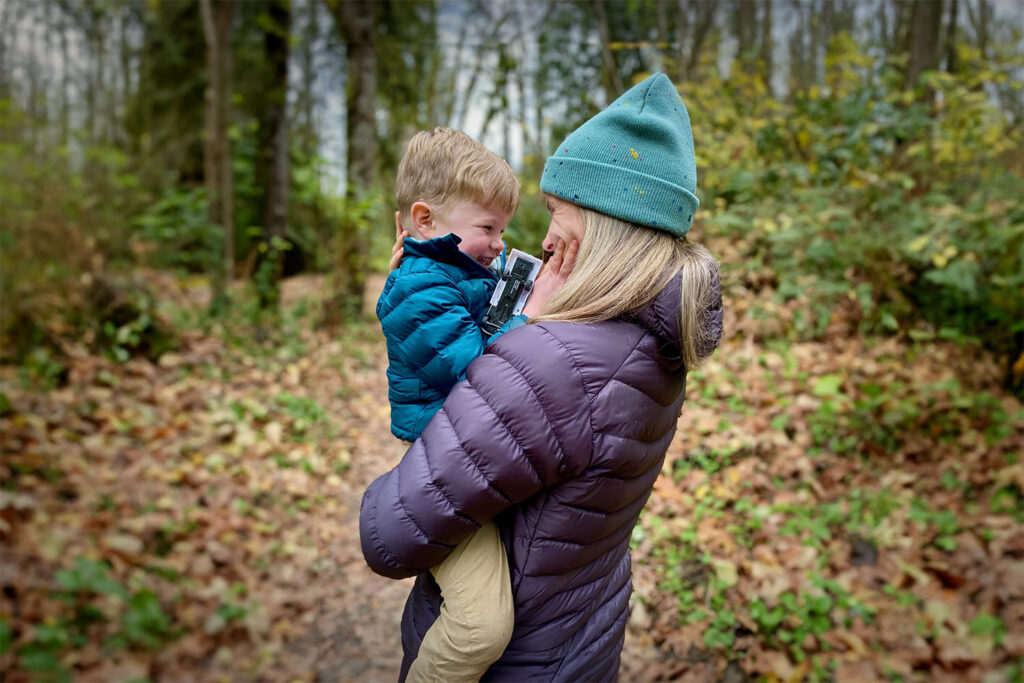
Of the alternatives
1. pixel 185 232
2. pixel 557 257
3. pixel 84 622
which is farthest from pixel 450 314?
pixel 185 232

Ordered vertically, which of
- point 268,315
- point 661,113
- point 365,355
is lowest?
point 365,355

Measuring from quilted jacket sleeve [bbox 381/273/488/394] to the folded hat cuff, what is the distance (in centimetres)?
39

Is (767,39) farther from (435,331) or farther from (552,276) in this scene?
(435,331)

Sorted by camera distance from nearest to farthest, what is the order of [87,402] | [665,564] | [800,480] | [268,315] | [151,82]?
[665,564], [800,480], [87,402], [268,315], [151,82]

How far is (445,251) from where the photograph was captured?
154 centimetres

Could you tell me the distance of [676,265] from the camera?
1.35m

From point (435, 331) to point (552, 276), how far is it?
12.9 inches

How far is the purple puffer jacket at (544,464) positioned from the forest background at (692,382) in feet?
3.33

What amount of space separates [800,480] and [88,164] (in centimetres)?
881

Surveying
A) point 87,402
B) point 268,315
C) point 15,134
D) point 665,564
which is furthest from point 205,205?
point 665,564

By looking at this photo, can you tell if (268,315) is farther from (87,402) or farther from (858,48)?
(858,48)

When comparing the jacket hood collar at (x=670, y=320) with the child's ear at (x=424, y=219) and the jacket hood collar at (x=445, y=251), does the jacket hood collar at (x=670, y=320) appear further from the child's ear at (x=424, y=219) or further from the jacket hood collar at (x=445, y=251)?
the child's ear at (x=424, y=219)

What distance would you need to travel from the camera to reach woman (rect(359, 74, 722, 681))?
4.07 feet

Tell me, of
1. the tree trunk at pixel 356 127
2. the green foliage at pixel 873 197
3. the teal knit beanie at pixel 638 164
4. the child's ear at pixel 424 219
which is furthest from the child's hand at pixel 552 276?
the tree trunk at pixel 356 127
